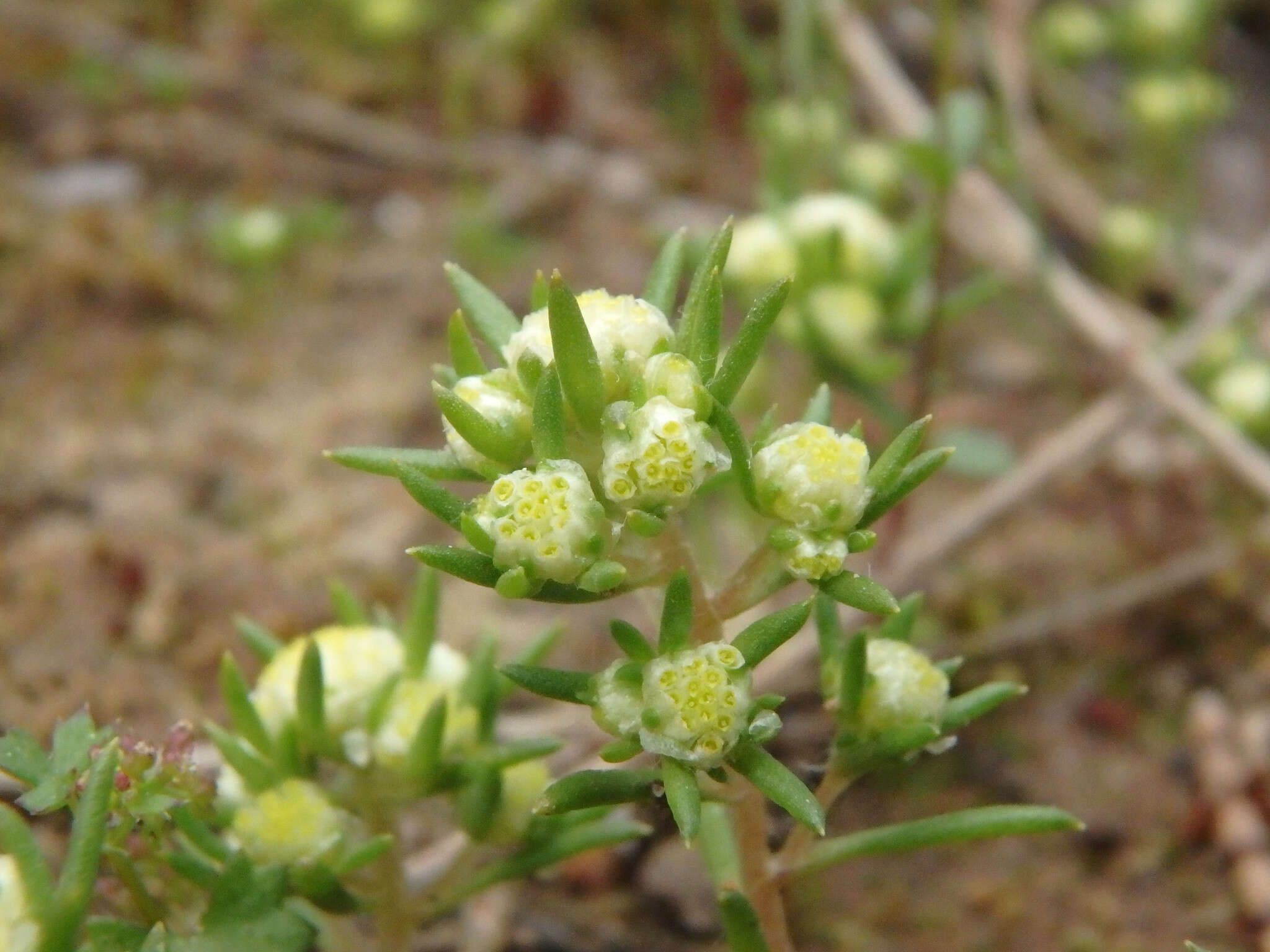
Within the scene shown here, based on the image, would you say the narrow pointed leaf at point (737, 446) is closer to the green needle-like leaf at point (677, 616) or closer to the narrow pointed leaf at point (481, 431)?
the green needle-like leaf at point (677, 616)

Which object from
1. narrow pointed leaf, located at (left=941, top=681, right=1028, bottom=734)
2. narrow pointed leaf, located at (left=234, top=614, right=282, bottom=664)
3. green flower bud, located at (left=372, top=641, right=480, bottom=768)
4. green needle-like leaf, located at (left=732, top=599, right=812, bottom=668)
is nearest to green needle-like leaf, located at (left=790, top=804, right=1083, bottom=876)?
narrow pointed leaf, located at (left=941, top=681, right=1028, bottom=734)

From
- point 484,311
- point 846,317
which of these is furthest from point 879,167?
point 484,311

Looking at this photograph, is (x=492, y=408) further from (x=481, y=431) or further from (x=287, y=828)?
(x=287, y=828)

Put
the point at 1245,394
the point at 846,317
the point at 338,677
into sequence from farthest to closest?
the point at 1245,394
the point at 846,317
the point at 338,677

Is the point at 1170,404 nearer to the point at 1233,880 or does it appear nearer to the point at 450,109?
the point at 1233,880

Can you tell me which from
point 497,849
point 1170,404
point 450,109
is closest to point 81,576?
point 497,849
